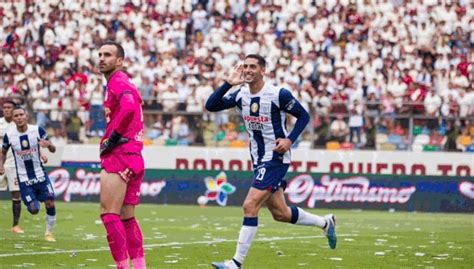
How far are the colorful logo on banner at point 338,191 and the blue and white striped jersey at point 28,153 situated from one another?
34.1ft

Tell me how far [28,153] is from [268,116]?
6867 mm

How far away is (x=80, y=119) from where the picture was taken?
30.8 metres

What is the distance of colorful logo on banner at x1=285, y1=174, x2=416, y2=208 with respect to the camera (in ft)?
95.8

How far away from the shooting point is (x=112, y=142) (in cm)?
1218

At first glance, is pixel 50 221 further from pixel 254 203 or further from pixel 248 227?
pixel 248 227

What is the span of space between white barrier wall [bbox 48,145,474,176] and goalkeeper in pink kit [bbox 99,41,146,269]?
17.8 m

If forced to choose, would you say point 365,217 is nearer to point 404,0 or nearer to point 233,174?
point 233,174

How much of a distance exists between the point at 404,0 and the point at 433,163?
667cm

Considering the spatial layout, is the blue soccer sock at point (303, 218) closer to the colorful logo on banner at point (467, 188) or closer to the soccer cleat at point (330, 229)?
the soccer cleat at point (330, 229)

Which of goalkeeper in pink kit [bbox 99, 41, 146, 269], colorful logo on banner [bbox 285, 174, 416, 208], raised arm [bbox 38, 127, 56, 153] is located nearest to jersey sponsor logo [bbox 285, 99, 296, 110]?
goalkeeper in pink kit [bbox 99, 41, 146, 269]

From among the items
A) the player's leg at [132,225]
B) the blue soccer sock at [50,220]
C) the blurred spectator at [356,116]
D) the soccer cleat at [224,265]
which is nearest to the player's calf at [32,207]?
the blue soccer sock at [50,220]

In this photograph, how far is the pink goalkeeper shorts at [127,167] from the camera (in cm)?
1224

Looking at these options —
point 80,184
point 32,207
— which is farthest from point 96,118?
point 32,207

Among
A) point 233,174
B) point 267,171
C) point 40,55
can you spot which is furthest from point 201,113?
point 267,171
